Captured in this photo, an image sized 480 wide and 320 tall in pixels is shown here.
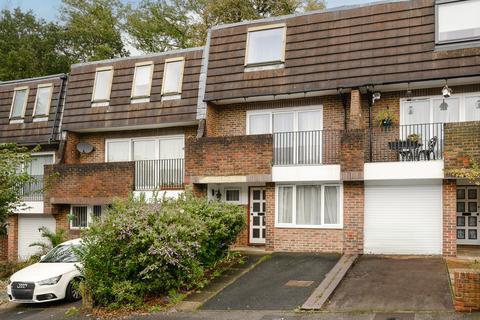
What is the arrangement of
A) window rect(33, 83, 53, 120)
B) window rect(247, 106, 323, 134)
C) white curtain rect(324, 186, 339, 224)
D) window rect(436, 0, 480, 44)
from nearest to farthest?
window rect(436, 0, 480, 44)
white curtain rect(324, 186, 339, 224)
window rect(247, 106, 323, 134)
window rect(33, 83, 53, 120)

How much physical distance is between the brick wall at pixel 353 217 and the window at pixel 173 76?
23.2 feet

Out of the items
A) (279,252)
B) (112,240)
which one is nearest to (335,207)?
(279,252)

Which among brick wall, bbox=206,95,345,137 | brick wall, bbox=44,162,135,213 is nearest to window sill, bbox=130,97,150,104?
brick wall, bbox=44,162,135,213

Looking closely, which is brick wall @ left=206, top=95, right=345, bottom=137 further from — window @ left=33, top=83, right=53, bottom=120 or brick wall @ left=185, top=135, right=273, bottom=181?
window @ left=33, top=83, right=53, bottom=120

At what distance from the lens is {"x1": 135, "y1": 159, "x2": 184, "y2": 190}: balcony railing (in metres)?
18.0

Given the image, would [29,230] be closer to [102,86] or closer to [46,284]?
[102,86]

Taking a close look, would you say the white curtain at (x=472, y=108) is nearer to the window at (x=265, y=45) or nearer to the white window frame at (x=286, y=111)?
the white window frame at (x=286, y=111)

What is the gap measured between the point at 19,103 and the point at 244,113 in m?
10.3

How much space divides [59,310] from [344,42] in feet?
35.6

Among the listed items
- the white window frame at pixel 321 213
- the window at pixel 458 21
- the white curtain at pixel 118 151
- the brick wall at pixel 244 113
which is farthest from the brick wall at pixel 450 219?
the white curtain at pixel 118 151

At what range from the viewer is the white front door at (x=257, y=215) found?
17469 mm

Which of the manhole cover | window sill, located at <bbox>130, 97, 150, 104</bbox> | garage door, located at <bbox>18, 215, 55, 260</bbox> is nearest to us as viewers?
the manhole cover

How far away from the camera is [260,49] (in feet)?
57.6

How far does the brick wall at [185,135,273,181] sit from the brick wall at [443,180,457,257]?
16.2ft
